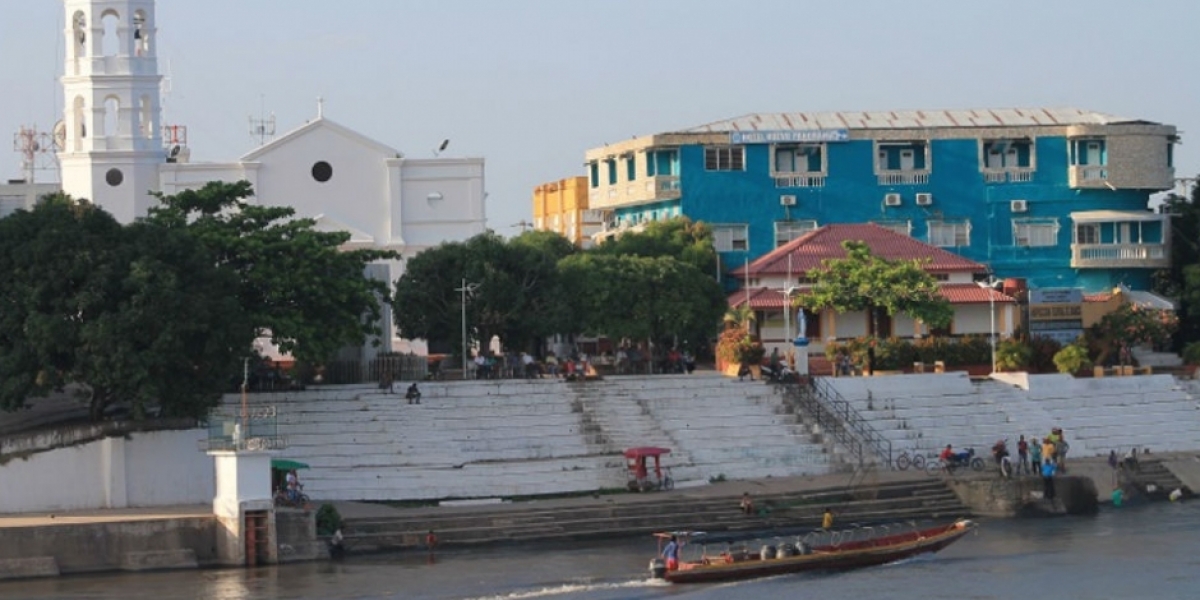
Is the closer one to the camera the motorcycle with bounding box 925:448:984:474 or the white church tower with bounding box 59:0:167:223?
the motorcycle with bounding box 925:448:984:474

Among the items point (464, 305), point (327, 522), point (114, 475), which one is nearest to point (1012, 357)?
point (464, 305)

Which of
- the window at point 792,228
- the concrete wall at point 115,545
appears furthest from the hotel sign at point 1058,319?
the concrete wall at point 115,545

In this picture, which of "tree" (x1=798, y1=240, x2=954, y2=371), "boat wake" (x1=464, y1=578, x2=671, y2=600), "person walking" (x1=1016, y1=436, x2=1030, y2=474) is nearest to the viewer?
"boat wake" (x1=464, y1=578, x2=671, y2=600)

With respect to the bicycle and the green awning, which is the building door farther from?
the bicycle

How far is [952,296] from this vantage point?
76.6m

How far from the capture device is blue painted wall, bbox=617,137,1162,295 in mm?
86250

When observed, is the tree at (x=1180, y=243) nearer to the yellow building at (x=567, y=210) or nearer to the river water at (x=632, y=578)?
the yellow building at (x=567, y=210)

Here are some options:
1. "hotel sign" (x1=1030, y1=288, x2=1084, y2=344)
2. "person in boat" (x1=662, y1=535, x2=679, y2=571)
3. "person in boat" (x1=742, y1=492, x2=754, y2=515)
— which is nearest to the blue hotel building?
"hotel sign" (x1=1030, y1=288, x2=1084, y2=344)

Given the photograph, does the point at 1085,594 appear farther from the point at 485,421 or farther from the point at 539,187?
the point at 539,187

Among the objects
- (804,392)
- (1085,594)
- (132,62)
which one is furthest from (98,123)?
(1085,594)

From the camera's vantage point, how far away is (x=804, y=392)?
66.5m

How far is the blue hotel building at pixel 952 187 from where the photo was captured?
8625cm

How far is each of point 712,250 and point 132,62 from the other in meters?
20.6

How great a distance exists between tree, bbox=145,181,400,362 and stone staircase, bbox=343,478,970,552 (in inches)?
299
